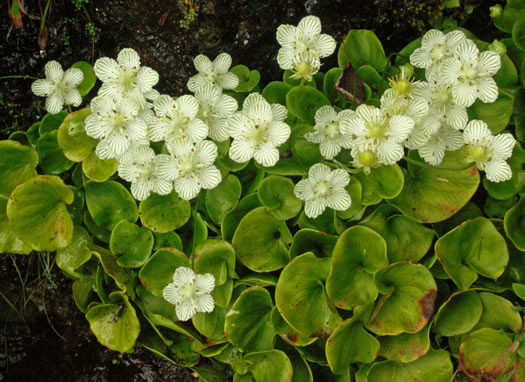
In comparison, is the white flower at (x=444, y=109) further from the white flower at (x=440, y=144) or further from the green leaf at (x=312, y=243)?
the green leaf at (x=312, y=243)

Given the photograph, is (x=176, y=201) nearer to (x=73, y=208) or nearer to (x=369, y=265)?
(x=73, y=208)

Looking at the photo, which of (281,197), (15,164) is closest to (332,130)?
(281,197)

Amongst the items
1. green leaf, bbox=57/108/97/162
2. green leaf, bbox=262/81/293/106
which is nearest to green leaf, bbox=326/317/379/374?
green leaf, bbox=262/81/293/106

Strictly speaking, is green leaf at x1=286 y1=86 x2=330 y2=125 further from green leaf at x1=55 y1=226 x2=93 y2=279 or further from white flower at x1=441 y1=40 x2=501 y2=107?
green leaf at x1=55 y1=226 x2=93 y2=279

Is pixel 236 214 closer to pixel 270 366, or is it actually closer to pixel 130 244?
pixel 130 244

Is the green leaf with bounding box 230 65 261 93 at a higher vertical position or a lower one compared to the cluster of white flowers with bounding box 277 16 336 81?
lower

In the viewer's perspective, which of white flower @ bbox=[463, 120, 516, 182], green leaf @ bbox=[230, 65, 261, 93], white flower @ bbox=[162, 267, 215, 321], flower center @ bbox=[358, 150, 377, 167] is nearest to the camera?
flower center @ bbox=[358, 150, 377, 167]
